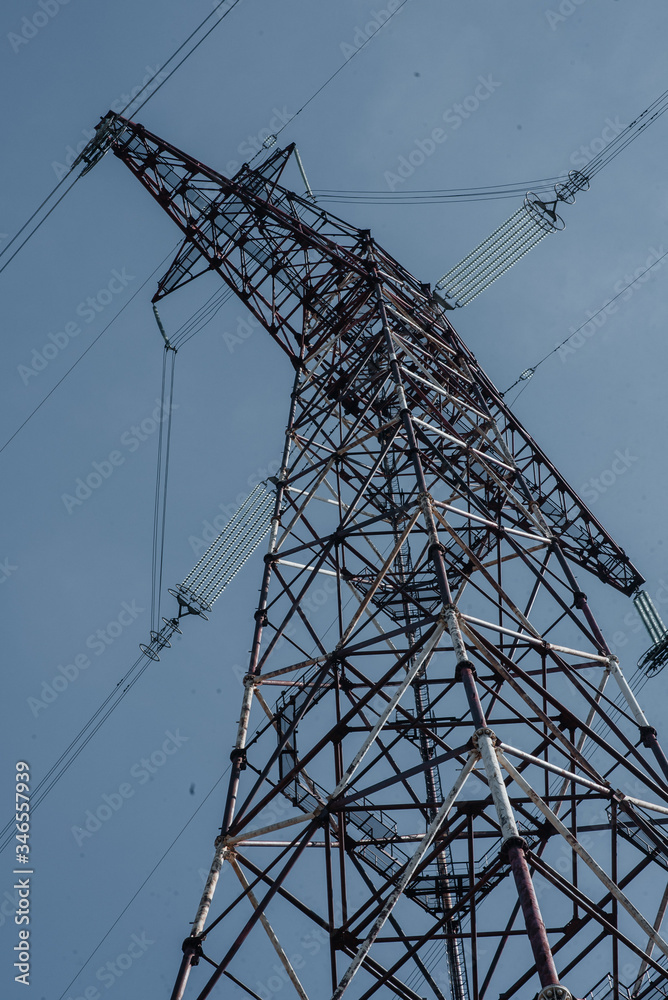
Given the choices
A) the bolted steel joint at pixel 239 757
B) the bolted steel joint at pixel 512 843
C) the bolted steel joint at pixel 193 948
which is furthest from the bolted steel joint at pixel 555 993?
the bolted steel joint at pixel 239 757

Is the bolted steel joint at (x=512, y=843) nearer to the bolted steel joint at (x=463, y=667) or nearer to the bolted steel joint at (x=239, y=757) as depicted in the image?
the bolted steel joint at (x=463, y=667)

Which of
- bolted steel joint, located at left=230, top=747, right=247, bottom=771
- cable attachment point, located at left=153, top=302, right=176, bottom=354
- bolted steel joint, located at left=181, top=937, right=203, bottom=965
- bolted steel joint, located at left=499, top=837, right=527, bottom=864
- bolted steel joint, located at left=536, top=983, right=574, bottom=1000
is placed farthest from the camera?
cable attachment point, located at left=153, top=302, right=176, bottom=354

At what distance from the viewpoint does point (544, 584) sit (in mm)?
15172

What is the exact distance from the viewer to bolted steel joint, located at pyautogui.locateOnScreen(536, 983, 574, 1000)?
23.5 feet

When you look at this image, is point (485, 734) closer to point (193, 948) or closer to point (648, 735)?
point (193, 948)

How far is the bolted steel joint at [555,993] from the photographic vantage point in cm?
716

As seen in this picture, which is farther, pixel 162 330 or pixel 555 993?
pixel 162 330

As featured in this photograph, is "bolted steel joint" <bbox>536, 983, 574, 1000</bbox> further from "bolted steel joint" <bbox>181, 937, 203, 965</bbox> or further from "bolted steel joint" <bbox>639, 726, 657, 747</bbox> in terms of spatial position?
"bolted steel joint" <bbox>639, 726, 657, 747</bbox>

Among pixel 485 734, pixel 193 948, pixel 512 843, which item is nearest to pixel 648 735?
pixel 485 734

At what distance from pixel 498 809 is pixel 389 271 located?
57.5 ft

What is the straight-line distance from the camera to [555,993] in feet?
23.6

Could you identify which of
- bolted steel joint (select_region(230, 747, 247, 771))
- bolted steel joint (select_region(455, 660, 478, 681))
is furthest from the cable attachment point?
bolted steel joint (select_region(455, 660, 478, 681))

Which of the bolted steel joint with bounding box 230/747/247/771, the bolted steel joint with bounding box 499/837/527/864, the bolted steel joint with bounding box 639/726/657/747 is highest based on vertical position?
the bolted steel joint with bounding box 639/726/657/747

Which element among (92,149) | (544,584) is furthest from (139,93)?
(544,584)
